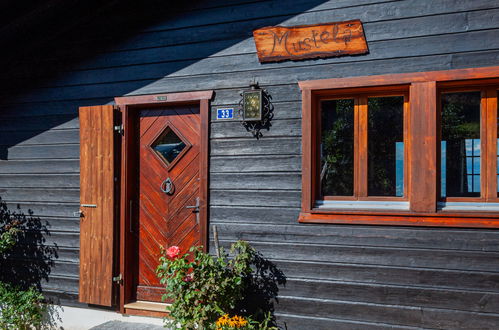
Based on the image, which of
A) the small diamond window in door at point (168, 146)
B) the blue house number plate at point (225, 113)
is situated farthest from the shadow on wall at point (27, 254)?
the blue house number plate at point (225, 113)

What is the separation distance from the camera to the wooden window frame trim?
3.40 m

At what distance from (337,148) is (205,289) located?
66.5 inches

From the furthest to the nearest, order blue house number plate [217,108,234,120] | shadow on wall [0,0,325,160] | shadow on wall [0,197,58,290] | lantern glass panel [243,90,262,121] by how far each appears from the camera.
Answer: shadow on wall [0,197,58,290]
shadow on wall [0,0,325,160]
blue house number plate [217,108,234,120]
lantern glass panel [243,90,262,121]

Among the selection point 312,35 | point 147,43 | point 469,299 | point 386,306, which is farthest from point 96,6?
point 469,299

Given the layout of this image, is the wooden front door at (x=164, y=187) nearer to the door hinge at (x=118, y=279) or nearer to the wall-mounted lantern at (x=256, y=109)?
the door hinge at (x=118, y=279)

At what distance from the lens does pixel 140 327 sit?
13.7ft

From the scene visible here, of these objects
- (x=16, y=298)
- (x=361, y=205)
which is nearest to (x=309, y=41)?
(x=361, y=205)

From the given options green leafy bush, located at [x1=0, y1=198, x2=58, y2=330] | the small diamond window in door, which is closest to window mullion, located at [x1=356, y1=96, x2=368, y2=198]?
the small diamond window in door

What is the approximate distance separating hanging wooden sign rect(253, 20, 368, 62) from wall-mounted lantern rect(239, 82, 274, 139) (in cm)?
33

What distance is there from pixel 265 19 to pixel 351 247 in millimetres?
2248

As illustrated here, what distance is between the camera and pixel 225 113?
4156 millimetres

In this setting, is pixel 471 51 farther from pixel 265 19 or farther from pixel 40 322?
pixel 40 322

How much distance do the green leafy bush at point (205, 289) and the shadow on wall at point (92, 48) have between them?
1751 mm

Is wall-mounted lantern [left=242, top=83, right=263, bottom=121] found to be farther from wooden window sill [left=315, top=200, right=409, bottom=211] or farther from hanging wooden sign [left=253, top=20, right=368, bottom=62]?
wooden window sill [left=315, top=200, right=409, bottom=211]
